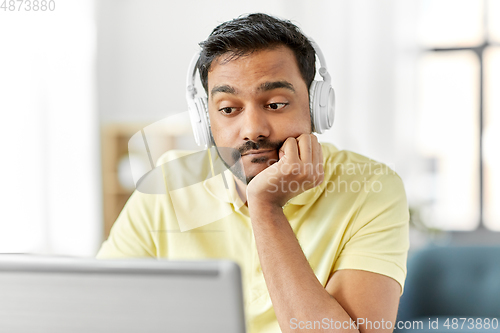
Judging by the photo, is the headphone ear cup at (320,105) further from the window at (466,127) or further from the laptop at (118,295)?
the window at (466,127)

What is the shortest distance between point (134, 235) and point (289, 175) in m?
0.36

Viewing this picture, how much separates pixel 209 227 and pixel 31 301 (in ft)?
1.81

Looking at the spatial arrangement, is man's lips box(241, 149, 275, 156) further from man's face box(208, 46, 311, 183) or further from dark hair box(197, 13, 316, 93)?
dark hair box(197, 13, 316, 93)

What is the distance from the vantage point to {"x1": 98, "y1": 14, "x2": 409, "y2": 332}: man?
697 millimetres

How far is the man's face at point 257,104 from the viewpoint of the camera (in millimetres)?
823

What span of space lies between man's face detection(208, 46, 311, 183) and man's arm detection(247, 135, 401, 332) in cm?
6

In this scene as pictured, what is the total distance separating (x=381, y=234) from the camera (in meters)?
0.79

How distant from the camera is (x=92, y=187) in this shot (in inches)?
96.6

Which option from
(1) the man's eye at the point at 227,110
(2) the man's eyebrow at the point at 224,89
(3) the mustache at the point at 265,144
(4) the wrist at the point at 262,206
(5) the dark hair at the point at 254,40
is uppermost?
(5) the dark hair at the point at 254,40

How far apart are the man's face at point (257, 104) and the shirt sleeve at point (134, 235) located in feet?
0.73

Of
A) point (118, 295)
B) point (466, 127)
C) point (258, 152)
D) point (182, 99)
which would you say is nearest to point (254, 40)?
point (258, 152)

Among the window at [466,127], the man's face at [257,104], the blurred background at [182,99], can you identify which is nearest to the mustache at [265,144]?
the man's face at [257,104]

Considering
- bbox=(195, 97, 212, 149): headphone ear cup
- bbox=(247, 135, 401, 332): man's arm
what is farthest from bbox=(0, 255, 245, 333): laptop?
bbox=(195, 97, 212, 149): headphone ear cup

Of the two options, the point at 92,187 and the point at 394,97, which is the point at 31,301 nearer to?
the point at 92,187
